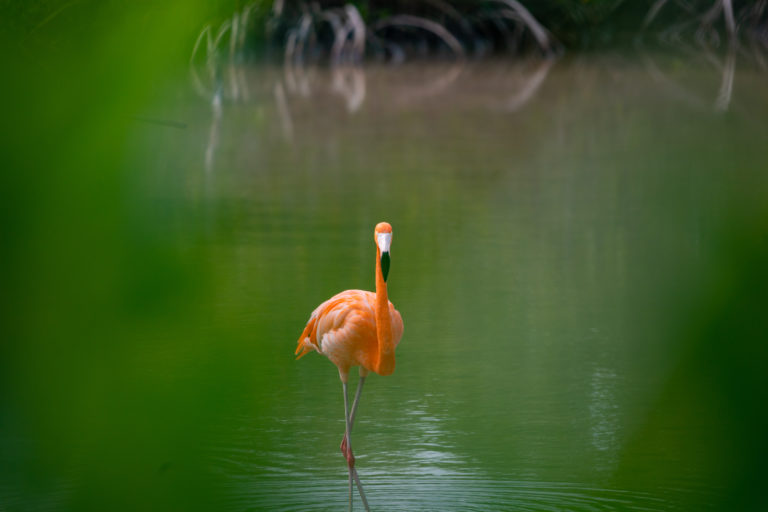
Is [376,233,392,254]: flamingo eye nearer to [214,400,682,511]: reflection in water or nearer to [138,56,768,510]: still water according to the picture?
[138,56,768,510]: still water

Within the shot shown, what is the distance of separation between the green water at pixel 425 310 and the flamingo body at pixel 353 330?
6.6 inches

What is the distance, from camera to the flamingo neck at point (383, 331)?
3.02 meters

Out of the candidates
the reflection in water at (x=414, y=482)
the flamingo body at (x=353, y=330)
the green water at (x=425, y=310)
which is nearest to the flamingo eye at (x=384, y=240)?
the green water at (x=425, y=310)

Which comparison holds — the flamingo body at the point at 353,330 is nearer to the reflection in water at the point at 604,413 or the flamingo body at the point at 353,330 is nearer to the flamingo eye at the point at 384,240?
the flamingo eye at the point at 384,240

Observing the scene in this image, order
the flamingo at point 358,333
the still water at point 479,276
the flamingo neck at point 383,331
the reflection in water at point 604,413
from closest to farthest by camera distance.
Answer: the still water at point 479,276 < the flamingo neck at point 383,331 < the flamingo at point 358,333 < the reflection in water at point 604,413

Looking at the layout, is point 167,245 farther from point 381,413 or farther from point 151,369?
point 381,413

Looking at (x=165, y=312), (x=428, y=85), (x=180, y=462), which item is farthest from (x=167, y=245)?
(x=428, y=85)

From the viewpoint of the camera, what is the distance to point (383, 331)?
312 cm

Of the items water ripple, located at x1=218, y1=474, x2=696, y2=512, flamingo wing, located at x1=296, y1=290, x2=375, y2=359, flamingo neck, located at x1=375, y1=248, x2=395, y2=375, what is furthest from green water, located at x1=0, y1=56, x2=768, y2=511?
flamingo neck, located at x1=375, y1=248, x2=395, y2=375

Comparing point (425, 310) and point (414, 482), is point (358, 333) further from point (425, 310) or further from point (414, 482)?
point (425, 310)

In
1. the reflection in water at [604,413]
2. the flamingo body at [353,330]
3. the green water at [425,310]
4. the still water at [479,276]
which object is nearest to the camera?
the green water at [425,310]

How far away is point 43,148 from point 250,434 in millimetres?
365

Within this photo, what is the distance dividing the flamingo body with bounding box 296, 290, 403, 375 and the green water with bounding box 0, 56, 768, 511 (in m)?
0.17

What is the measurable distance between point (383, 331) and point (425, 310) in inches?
112
